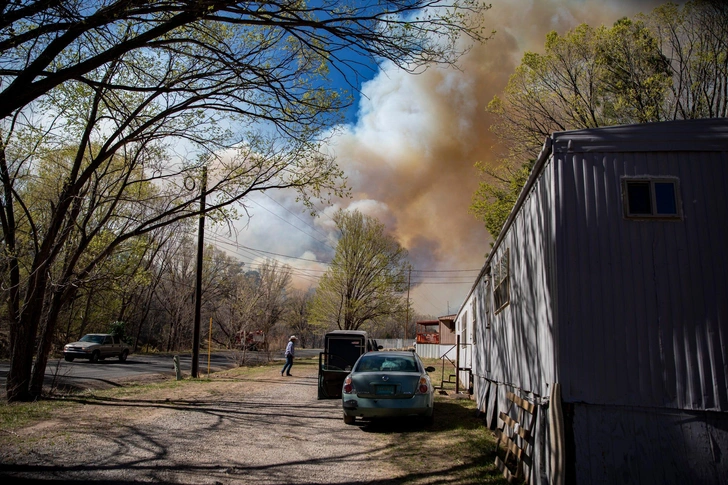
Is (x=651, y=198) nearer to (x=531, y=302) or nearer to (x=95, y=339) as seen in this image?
(x=531, y=302)

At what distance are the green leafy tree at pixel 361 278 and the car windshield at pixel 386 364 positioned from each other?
31.0 metres

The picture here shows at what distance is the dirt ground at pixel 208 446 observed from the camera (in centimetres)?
586

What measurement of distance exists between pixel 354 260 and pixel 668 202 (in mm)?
36765

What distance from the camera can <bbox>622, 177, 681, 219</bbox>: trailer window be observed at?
205 inches

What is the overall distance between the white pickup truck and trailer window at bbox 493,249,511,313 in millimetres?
24098

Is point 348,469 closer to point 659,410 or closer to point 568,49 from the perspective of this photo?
point 659,410

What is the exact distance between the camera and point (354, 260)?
41750 millimetres

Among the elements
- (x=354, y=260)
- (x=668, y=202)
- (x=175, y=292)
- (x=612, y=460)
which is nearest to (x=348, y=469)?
(x=612, y=460)

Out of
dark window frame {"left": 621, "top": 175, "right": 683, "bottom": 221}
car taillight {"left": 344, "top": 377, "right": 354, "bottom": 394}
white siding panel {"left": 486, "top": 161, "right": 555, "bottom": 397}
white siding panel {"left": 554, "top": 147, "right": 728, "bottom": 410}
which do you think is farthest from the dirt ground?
dark window frame {"left": 621, "top": 175, "right": 683, "bottom": 221}

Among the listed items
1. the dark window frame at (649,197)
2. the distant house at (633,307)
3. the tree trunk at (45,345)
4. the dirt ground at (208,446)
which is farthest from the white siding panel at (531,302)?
the tree trunk at (45,345)

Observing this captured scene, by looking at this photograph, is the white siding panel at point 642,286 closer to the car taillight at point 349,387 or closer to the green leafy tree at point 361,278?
the car taillight at point 349,387

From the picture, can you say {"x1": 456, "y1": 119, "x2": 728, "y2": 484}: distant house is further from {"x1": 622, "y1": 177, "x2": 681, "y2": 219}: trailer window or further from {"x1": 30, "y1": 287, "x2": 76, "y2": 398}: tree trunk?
{"x1": 30, "y1": 287, "x2": 76, "y2": 398}: tree trunk

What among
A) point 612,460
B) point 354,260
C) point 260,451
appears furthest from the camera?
point 354,260

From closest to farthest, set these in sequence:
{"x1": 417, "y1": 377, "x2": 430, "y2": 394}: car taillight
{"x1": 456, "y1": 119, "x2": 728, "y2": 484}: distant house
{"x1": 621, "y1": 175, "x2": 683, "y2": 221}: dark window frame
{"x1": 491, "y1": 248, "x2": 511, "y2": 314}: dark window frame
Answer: {"x1": 456, "y1": 119, "x2": 728, "y2": 484}: distant house, {"x1": 621, "y1": 175, "x2": 683, "y2": 221}: dark window frame, {"x1": 491, "y1": 248, "x2": 511, "y2": 314}: dark window frame, {"x1": 417, "y1": 377, "x2": 430, "y2": 394}: car taillight
